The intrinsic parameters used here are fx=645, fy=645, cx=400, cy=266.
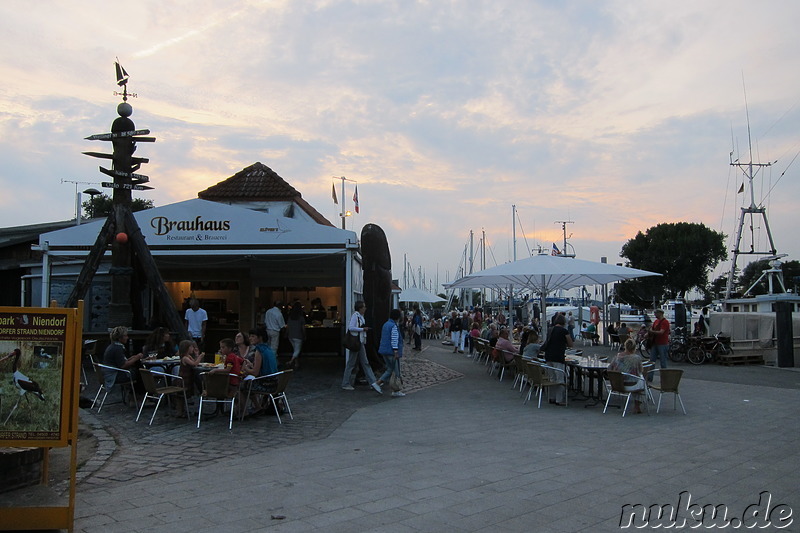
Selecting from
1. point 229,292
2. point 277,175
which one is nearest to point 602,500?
point 229,292

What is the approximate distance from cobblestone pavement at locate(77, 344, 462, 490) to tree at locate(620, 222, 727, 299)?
4971cm

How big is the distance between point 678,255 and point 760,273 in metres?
14.7

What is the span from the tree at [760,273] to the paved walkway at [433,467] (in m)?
54.5

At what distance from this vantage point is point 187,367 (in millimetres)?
9398

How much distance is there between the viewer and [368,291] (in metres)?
13.5

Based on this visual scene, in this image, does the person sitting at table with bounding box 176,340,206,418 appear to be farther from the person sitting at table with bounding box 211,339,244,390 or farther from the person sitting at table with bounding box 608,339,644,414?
the person sitting at table with bounding box 608,339,644,414

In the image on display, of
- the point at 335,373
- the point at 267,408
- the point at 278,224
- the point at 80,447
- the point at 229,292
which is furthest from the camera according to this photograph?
the point at 229,292

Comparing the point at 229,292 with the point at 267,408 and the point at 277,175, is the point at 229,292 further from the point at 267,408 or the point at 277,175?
the point at 267,408

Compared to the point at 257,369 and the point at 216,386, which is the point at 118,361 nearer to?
the point at 216,386

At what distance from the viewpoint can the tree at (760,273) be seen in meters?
59.0

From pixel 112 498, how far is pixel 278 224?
8333 millimetres

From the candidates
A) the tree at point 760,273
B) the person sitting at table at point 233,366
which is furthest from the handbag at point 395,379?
the tree at point 760,273

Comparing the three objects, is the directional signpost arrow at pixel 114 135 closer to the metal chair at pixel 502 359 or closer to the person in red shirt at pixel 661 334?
the metal chair at pixel 502 359

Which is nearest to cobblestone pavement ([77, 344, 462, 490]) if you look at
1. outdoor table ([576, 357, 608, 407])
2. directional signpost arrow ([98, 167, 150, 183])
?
outdoor table ([576, 357, 608, 407])
